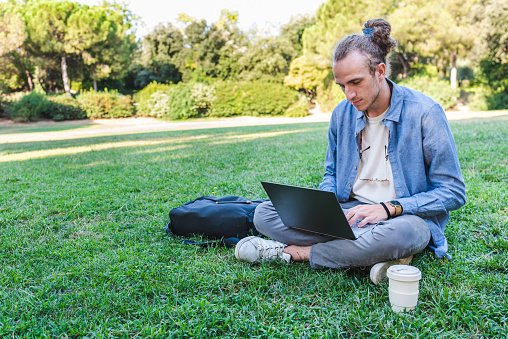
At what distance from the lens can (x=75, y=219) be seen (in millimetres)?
3586

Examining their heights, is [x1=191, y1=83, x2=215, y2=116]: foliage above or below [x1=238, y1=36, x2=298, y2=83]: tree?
below

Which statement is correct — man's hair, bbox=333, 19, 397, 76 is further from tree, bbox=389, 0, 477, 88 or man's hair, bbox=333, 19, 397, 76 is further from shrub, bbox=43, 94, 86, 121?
shrub, bbox=43, 94, 86, 121

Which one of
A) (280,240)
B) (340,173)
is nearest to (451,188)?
(340,173)

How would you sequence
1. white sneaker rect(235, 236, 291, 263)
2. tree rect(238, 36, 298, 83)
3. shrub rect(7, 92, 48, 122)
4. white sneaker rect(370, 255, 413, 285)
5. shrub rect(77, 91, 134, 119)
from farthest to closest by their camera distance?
tree rect(238, 36, 298, 83), shrub rect(77, 91, 134, 119), shrub rect(7, 92, 48, 122), white sneaker rect(235, 236, 291, 263), white sneaker rect(370, 255, 413, 285)

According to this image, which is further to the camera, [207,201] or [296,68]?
[296,68]

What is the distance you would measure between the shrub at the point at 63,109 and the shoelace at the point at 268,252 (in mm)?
22765

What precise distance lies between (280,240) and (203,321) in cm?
89

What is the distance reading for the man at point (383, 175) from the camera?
2.13 metres

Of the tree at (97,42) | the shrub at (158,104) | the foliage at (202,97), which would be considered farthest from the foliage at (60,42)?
the foliage at (202,97)

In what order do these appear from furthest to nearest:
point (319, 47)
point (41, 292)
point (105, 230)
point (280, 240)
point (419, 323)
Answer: point (319, 47) → point (105, 230) → point (280, 240) → point (41, 292) → point (419, 323)

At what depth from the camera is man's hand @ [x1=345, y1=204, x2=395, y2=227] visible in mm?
2127

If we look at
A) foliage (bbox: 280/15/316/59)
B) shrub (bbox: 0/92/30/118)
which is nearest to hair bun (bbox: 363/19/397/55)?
shrub (bbox: 0/92/30/118)

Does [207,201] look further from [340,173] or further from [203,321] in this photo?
[203,321]

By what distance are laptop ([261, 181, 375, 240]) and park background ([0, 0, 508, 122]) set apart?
61.3 feet
